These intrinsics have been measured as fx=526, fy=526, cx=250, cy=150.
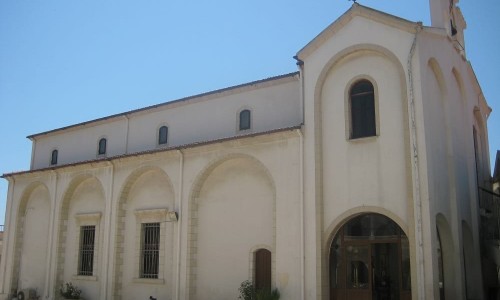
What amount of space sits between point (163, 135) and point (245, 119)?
468 centimetres

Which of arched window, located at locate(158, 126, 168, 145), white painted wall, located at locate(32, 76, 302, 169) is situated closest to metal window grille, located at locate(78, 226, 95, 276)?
white painted wall, located at locate(32, 76, 302, 169)

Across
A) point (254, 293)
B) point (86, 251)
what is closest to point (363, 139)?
point (254, 293)

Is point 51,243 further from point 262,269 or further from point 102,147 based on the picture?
point 262,269

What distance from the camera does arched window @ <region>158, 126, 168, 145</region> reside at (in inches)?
930

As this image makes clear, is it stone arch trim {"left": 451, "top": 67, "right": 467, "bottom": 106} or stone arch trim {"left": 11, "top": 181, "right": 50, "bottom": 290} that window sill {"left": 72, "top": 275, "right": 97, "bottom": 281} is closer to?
stone arch trim {"left": 11, "top": 181, "right": 50, "bottom": 290}

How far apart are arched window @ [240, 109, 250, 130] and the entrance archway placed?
6.40m

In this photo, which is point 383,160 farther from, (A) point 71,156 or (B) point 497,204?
(A) point 71,156

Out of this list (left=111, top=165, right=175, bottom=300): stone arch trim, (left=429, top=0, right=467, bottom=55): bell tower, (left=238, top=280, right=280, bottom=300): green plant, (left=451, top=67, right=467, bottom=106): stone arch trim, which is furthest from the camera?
(left=111, top=165, right=175, bottom=300): stone arch trim

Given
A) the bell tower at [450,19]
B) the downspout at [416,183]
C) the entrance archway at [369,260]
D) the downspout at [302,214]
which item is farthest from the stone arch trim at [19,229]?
the bell tower at [450,19]

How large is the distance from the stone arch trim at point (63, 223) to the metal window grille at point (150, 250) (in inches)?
169

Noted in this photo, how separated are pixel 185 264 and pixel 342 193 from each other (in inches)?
273

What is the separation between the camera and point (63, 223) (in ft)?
83.0

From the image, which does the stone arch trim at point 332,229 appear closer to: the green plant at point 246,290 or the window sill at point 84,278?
the green plant at point 246,290

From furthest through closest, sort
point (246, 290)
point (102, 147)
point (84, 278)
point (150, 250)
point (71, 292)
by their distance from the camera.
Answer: point (102, 147), point (84, 278), point (71, 292), point (150, 250), point (246, 290)
